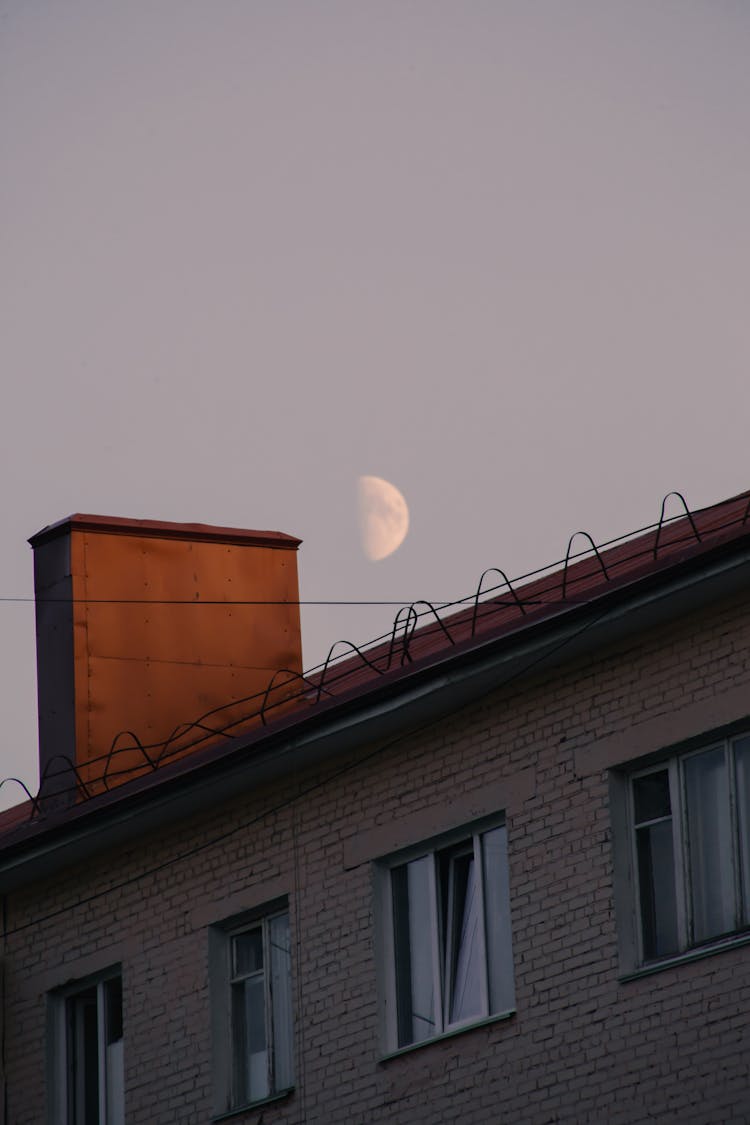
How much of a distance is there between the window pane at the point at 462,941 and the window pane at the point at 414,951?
154 millimetres

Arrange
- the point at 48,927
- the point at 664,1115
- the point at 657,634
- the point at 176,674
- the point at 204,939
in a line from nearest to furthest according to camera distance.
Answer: the point at 664,1115
the point at 657,634
the point at 204,939
the point at 48,927
the point at 176,674

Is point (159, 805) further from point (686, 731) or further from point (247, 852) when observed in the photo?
point (686, 731)

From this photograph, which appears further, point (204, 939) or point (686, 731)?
point (204, 939)

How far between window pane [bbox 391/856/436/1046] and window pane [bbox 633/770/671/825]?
2.01 metres

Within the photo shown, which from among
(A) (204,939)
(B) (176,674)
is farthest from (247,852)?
(B) (176,674)

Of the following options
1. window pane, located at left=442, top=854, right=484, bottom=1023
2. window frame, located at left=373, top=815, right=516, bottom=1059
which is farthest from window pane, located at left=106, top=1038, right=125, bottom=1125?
window pane, located at left=442, top=854, right=484, bottom=1023

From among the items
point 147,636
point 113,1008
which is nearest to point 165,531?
point 147,636

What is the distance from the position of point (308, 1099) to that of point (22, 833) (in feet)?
13.7

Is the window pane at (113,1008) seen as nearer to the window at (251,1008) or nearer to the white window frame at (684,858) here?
the window at (251,1008)

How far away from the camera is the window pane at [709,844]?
53.4 ft

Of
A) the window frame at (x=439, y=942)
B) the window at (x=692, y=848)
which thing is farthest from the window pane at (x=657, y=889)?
the window frame at (x=439, y=942)

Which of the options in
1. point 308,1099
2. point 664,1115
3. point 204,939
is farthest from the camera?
point 204,939

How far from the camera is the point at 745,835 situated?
16.3 m

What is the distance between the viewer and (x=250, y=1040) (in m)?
19.6
